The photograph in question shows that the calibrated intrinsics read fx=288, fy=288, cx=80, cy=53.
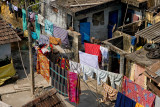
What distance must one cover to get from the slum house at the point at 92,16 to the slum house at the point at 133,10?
59cm

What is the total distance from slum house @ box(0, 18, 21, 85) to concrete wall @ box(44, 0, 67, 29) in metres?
4.05

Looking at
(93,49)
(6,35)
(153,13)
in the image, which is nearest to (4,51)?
(6,35)

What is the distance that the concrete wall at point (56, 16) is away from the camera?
22734 mm

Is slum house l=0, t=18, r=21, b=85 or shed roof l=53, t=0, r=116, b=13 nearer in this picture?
slum house l=0, t=18, r=21, b=85

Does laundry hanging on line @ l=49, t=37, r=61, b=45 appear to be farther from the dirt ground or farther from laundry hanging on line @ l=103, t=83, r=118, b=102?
laundry hanging on line @ l=103, t=83, r=118, b=102

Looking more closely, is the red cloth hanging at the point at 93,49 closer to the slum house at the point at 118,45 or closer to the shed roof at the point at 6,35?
the slum house at the point at 118,45

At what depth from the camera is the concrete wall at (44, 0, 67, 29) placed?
22734 mm

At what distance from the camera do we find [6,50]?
21141 mm

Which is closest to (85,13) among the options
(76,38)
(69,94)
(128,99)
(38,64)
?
(76,38)

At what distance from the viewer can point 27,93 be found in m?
20.0

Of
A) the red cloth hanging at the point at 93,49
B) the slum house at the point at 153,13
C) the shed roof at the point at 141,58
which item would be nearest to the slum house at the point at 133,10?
the slum house at the point at 153,13

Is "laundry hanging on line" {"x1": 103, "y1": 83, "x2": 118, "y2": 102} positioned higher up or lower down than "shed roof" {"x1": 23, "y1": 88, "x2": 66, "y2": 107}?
A: lower down

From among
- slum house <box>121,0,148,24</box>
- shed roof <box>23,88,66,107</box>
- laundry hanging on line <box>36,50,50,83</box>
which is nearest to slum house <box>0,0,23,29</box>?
laundry hanging on line <box>36,50,50,83</box>

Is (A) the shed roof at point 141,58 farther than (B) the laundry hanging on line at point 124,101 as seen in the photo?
Yes
